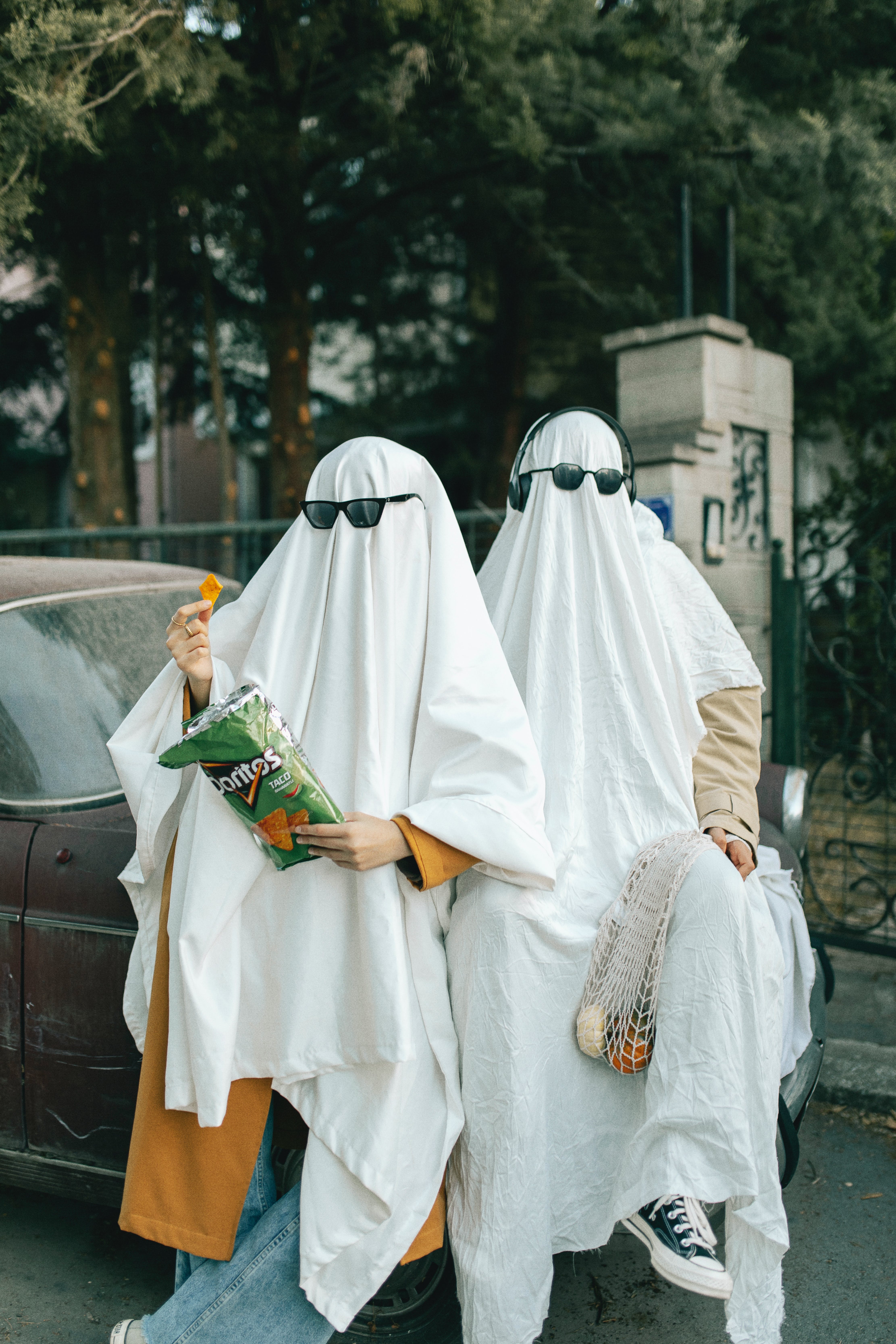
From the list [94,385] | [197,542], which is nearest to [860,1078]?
[197,542]

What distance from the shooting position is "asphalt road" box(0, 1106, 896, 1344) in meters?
2.58

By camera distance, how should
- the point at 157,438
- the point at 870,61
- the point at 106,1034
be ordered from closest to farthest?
the point at 106,1034 < the point at 870,61 < the point at 157,438

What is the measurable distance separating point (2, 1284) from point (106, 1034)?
80cm

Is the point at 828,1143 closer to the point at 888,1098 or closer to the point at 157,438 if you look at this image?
the point at 888,1098

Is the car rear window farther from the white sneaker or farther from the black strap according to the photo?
the black strap

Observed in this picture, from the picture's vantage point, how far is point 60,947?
262 cm

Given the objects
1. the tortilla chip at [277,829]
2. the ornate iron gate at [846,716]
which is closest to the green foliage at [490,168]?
the ornate iron gate at [846,716]

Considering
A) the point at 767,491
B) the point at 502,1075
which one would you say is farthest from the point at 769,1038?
the point at 767,491

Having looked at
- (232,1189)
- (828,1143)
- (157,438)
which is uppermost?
(157,438)

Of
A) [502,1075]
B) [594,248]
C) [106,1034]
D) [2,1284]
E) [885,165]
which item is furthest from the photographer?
[594,248]

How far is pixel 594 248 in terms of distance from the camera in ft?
31.5

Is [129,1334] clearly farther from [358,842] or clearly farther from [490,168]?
[490,168]

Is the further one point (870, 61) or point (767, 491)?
point (870, 61)

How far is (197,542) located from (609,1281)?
5607 millimetres
